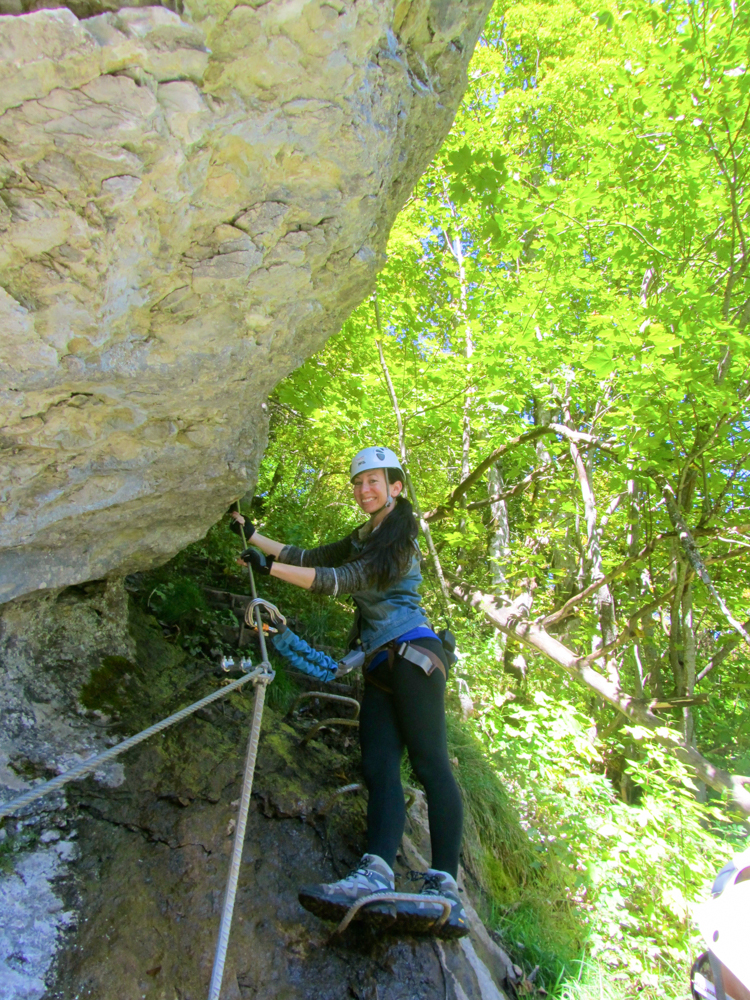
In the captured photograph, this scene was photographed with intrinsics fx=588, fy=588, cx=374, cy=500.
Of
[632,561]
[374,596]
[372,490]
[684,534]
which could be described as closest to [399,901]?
[374,596]

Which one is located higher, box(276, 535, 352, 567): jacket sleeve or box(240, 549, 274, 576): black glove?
box(276, 535, 352, 567): jacket sleeve

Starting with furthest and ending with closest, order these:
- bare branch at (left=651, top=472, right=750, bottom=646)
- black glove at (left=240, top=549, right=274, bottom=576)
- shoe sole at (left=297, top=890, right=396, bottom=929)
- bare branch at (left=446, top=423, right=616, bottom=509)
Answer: bare branch at (left=446, top=423, right=616, bottom=509) < bare branch at (left=651, top=472, right=750, bottom=646) < black glove at (left=240, top=549, right=274, bottom=576) < shoe sole at (left=297, top=890, right=396, bottom=929)

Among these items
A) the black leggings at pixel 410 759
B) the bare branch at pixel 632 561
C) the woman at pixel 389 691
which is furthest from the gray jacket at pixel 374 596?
the bare branch at pixel 632 561

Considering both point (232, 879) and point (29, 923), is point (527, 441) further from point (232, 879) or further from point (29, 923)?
point (29, 923)

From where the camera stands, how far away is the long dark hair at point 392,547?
2721 mm

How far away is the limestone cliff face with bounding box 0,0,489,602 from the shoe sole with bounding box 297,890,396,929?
156 cm

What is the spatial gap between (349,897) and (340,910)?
5 cm

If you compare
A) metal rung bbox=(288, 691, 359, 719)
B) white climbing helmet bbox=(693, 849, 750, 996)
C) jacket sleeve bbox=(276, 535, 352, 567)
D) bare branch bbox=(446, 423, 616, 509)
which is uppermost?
bare branch bbox=(446, 423, 616, 509)

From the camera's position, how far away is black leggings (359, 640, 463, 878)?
7.85 ft

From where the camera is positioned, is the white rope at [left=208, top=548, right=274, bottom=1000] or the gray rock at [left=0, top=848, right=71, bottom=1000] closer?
the white rope at [left=208, top=548, right=274, bottom=1000]

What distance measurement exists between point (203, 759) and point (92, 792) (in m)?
0.53

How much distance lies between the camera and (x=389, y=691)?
107 inches

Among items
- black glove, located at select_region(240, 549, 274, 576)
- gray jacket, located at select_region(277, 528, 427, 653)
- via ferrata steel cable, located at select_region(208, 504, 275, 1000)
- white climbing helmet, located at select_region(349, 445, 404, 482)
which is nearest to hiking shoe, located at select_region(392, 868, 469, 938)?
via ferrata steel cable, located at select_region(208, 504, 275, 1000)

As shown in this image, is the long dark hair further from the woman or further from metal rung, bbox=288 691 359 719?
metal rung, bbox=288 691 359 719
